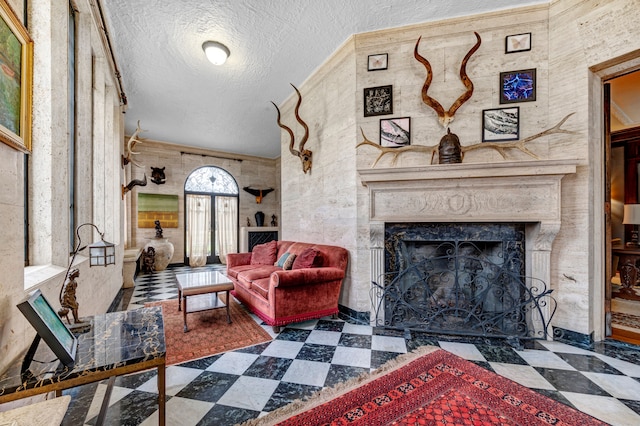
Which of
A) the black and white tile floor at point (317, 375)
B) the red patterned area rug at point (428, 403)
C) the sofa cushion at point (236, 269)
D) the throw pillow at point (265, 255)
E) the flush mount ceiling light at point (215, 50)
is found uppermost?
the flush mount ceiling light at point (215, 50)

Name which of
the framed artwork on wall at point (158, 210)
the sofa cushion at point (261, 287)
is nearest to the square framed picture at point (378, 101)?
the sofa cushion at point (261, 287)

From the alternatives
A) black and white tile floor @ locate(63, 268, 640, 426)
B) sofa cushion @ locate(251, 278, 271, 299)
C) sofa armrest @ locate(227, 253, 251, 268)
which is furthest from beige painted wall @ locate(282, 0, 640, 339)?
sofa armrest @ locate(227, 253, 251, 268)

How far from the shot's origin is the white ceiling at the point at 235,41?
2.53 meters

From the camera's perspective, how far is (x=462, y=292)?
8.71 feet

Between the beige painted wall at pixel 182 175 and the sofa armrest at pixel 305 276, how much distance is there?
512 cm

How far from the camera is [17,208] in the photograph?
4.12ft

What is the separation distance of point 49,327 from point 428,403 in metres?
1.96

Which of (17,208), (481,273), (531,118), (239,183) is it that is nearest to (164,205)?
(239,183)

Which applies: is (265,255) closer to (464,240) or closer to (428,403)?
(464,240)

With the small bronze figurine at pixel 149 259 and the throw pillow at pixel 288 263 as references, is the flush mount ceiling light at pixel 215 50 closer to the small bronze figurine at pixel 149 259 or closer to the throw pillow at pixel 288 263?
the throw pillow at pixel 288 263

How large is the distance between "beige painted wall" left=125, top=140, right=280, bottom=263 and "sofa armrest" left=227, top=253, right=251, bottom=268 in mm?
3335

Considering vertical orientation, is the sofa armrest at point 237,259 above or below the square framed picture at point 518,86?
below

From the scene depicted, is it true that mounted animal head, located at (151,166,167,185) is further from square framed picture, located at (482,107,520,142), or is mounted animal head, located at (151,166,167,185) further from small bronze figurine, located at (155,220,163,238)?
square framed picture, located at (482,107,520,142)

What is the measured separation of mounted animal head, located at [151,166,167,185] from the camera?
6348 mm
